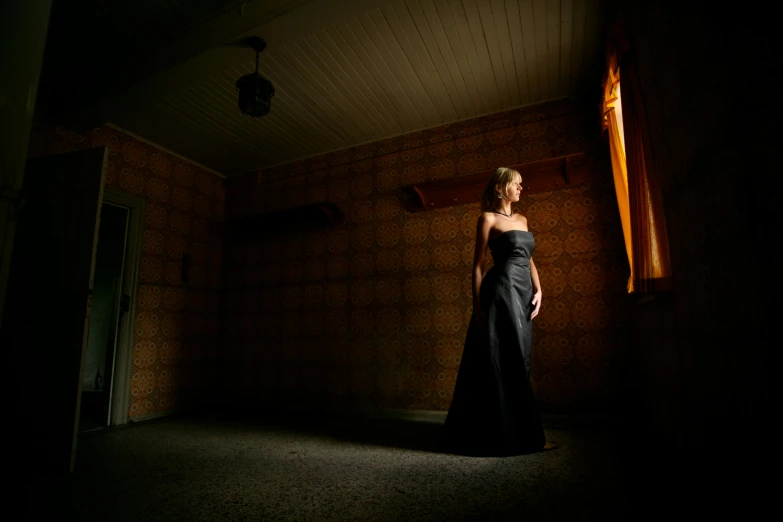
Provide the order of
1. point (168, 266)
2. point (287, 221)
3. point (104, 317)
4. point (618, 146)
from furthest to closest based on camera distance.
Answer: point (104, 317)
point (287, 221)
point (168, 266)
point (618, 146)

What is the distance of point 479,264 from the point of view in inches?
96.9

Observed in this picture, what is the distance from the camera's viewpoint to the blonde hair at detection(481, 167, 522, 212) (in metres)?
2.54

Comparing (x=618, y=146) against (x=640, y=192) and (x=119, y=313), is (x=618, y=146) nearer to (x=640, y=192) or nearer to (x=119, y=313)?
(x=640, y=192)

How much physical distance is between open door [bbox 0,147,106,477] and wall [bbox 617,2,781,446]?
307cm

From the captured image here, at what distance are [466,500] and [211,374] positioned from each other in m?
3.88

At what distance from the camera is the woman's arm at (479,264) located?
2400 millimetres

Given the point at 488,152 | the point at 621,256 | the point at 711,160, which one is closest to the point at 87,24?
the point at 488,152

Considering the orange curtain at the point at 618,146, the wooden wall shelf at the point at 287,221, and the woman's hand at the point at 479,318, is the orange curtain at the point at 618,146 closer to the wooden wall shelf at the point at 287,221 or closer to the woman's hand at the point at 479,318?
the woman's hand at the point at 479,318

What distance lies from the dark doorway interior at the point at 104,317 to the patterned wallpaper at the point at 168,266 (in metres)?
0.20

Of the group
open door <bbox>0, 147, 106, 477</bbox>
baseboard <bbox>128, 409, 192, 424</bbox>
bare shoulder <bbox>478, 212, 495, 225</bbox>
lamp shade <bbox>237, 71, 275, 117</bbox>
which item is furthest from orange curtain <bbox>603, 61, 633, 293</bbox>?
baseboard <bbox>128, 409, 192, 424</bbox>

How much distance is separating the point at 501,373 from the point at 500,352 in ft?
0.40

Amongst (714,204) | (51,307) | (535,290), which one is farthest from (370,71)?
(51,307)

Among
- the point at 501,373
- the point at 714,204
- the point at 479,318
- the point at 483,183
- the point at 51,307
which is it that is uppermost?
the point at 483,183

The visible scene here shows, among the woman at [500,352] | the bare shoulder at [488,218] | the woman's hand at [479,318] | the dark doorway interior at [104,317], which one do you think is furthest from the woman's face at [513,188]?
the dark doorway interior at [104,317]
